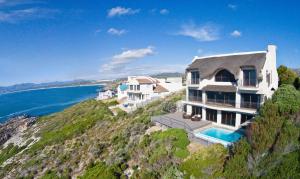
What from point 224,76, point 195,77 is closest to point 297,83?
point 224,76

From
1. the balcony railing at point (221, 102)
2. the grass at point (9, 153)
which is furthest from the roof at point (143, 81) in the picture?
the grass at point (9, 153)

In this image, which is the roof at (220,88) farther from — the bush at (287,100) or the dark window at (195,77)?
the bush at (287,100)

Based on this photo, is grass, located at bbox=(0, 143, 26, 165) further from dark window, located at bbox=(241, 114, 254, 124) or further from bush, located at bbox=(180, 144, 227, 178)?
dark window, located at bbox=(241, 114, 254, 124)

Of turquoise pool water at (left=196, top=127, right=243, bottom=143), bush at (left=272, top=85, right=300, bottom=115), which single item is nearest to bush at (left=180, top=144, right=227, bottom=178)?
turquoise pool water at (left=196, top=127, right=243, bottom=143)

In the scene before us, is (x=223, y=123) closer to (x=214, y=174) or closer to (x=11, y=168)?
(x=214, y=174)

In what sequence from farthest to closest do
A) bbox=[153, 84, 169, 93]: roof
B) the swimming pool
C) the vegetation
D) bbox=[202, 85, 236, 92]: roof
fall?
bbox=[153, 84, 169, 93]: roof → bbox=[202, 85, 236, 92]: roof → the swimming pool → the vegetation

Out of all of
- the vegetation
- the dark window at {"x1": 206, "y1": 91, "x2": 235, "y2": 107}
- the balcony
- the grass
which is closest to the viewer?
the vegetation

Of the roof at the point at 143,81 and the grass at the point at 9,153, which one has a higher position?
the roof at the point at 143,81
